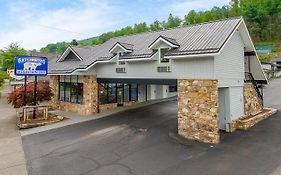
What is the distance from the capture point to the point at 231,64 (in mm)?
13867

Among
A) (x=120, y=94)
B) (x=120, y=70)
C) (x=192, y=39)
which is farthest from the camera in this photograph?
(x=120, y=94)

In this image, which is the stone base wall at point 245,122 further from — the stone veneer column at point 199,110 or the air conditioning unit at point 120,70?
the air conditioning unit at point 120,70

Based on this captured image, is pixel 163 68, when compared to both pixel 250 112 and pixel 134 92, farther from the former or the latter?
pixel 134 92

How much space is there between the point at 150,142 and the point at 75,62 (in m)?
13.4

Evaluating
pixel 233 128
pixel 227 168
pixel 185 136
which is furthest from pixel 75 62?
pixel 227 168

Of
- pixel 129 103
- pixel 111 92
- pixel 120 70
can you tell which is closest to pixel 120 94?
pixel 111 92

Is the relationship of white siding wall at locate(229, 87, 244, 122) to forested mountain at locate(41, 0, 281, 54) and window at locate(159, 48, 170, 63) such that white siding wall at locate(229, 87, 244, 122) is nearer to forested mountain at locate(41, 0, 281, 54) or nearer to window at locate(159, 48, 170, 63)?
window at locate(159, 48, 170, 63)

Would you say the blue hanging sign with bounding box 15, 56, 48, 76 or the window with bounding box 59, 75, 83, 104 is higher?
the blue hanging sign with bounding box 15, 56, 48, 76

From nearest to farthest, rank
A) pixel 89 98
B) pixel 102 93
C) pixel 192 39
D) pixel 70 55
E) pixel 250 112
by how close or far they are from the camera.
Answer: pixel 192 39 → pixel 250 112 → pixel 89 98 → pixel 102 93 → pixel 70 55

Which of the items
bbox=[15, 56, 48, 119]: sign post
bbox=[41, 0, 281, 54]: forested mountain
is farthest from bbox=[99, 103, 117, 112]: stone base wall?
bbox=[41, 0, 281, 54]: forested mountain

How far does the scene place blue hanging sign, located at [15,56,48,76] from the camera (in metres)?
18.1

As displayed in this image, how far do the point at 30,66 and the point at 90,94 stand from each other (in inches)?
209

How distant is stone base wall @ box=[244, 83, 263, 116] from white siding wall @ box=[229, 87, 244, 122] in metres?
0.71

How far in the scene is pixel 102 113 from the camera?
20.6 meters
